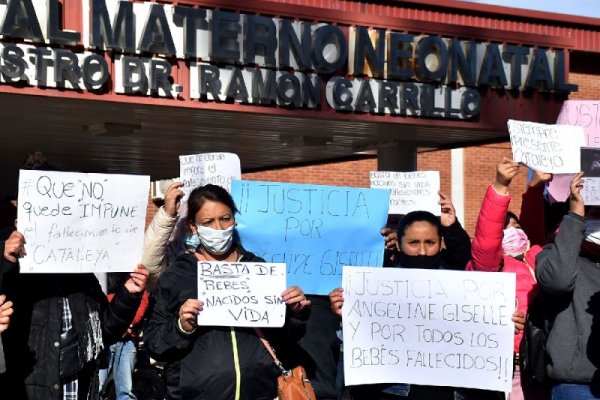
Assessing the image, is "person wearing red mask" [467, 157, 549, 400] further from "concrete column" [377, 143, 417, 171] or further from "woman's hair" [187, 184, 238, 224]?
"concrete column" [377, 143, 417, 171]

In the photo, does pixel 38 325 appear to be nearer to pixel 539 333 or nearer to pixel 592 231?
pixel 539 333

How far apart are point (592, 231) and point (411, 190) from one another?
3362 millimetres

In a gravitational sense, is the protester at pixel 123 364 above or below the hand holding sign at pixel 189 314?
below

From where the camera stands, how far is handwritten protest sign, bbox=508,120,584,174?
571cm

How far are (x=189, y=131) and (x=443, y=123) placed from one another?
3119 millimetres

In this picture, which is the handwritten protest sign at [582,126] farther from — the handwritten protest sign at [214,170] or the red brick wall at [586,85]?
the red brick wall at [586,85]

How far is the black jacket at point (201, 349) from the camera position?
4.89 metres

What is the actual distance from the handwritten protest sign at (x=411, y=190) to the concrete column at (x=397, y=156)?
546cm

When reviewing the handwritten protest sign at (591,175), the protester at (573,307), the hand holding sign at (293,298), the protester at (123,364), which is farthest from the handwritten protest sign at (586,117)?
the protester at (123,364)

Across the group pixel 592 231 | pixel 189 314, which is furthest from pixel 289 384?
pixel 592 231

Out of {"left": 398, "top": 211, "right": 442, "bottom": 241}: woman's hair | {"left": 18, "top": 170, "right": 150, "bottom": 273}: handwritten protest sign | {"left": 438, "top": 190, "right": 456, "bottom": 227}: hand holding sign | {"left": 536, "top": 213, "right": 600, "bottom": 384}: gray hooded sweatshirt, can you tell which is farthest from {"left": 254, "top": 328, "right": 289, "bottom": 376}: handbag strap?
{"left": 438, "top": 190, "right": 456, "bottom": 227}: hand holding sign

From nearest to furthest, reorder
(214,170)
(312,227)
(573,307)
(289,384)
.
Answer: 1. (289,384)
2. (573,307)
3. (312,227)
4. (214,170)

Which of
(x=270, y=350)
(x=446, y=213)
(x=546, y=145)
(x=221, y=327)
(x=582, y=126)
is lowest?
(x=270, y=350)

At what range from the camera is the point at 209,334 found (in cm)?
499
